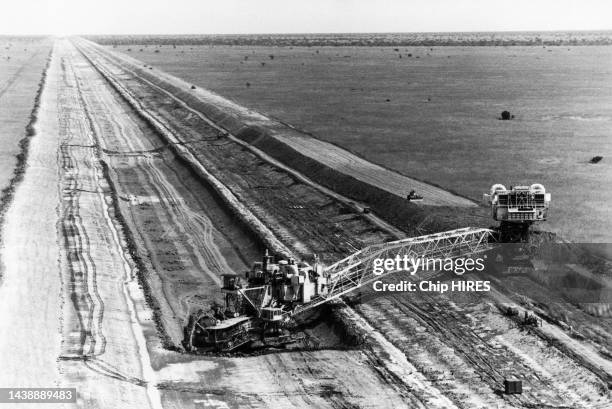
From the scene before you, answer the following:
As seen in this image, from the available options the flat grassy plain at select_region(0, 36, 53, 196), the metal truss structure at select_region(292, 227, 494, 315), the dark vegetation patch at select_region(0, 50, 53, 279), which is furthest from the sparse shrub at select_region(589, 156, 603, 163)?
the flat grassy plain at select_region(0, 36, 53, 196)

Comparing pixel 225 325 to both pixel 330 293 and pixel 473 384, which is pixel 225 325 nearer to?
pixel 330 293

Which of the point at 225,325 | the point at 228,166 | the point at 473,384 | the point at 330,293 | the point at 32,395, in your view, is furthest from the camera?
the point at 228,166

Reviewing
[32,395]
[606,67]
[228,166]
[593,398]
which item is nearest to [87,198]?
[228,166]

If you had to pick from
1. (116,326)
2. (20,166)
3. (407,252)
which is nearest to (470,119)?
(20,166)

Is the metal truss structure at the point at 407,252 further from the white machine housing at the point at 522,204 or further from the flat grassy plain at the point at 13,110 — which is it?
the flat grassy plain at the point at 13,110

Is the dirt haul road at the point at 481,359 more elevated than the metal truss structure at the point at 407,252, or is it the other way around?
the metal truss structure at the point at 407,252

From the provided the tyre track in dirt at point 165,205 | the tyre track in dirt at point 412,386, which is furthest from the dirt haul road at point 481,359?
the tyre track in dirt at point 165,205

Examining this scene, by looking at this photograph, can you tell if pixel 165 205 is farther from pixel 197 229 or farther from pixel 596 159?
pixel 596 159
